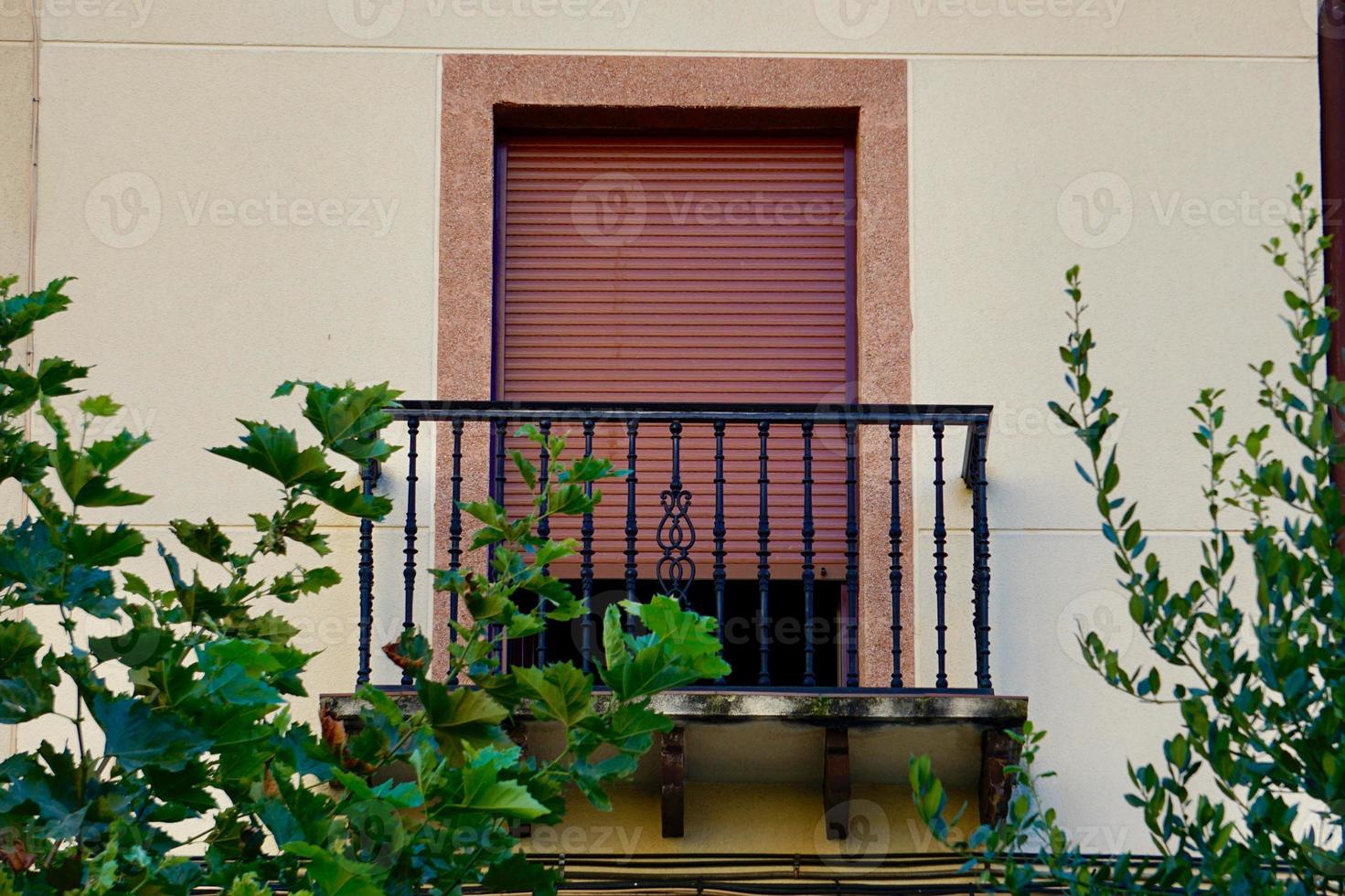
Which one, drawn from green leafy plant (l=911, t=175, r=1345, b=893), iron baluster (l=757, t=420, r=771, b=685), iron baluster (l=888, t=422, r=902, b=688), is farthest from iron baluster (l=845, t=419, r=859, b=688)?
green leafy plant (l=911, t=175, r=1345, b=893)

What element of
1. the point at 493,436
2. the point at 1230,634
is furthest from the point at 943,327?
the point at 1230,634

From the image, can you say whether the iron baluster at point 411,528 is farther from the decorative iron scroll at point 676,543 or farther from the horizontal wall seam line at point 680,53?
the horizontal wall seam line at point 680,53

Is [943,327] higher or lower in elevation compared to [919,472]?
higher

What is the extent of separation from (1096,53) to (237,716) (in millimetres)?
5246

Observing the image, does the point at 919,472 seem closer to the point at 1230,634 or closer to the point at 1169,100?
the point at 1169,100

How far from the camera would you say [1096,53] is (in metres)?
7.66

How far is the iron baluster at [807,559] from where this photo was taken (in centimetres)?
669

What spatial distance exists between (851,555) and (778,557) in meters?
0.65

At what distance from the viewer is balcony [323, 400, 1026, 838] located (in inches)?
261

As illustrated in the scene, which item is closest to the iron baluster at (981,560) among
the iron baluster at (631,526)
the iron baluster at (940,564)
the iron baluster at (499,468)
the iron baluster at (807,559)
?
the iron baluster at (940,564)

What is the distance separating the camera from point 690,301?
25.2 ft

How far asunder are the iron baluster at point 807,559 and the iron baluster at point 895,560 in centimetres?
27

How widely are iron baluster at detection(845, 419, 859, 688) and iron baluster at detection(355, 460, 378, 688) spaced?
63.0 inches

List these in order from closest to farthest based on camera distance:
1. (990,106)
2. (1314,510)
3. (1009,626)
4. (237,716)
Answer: (237,716) → (1314,510) → (1009,626) → (990,106)
